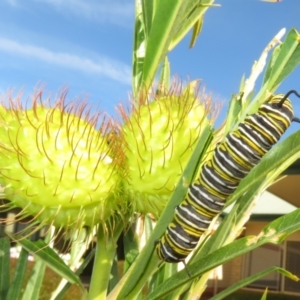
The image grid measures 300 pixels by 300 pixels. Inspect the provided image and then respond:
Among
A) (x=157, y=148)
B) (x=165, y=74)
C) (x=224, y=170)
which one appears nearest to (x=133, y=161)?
(x=157, y=148)

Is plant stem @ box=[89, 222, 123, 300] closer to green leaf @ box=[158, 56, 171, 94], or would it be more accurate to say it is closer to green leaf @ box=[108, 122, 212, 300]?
green leaf @ box=[108, 122, 212, 300]

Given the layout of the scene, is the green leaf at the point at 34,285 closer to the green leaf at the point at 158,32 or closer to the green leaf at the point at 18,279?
the green leaf at the point at 18,279

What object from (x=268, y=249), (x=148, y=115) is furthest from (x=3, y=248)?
(x=268, y=249)

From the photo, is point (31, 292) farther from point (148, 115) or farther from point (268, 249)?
point (268, 249)

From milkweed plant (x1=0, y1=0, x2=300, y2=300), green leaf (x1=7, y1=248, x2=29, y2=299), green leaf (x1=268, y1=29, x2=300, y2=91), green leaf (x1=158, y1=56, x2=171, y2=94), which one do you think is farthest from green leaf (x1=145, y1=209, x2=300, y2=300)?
green leaf (x1=7, y1=248, x2=29, y2=299)

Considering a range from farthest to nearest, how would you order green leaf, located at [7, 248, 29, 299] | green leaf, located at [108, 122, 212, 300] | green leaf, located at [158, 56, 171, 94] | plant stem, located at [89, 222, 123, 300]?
1. green leaf, located at [7, 248, 29, 299]
2. green leaf, located at [158, 56, 171, 94]
3. plant stem, located at [89, 222, 123, 300]
4. green leaf, located at [108, 122, 212, 300]

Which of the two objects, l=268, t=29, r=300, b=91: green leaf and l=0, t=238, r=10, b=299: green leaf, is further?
l=0, t=238, r=10, b=299: green leaf

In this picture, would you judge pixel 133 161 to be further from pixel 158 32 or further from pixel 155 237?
pixel 158 32
